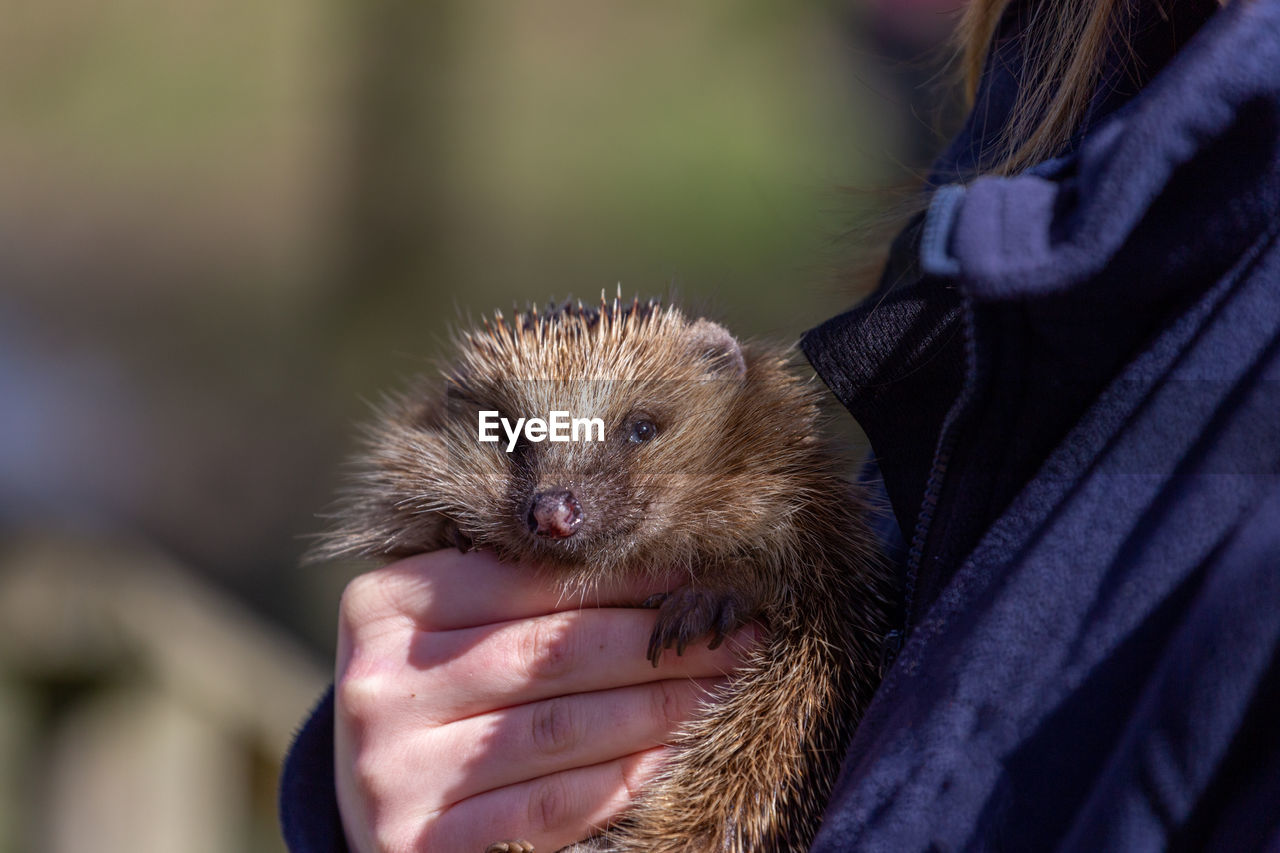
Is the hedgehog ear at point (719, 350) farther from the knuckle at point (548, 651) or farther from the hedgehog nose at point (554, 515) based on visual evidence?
the knuckle at point (548, 651)

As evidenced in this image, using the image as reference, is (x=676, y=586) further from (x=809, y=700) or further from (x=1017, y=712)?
(x=1017, y=712)

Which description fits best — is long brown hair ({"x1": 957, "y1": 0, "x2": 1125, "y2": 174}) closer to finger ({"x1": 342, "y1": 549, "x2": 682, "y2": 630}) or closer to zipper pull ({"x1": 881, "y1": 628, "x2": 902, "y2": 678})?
zipper pull ({"x1": 881, "y1": 628, "x2": 902, "y2": 678})

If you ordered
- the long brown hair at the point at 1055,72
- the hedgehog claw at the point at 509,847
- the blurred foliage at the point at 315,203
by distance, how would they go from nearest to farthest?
1. the long brown hair at the point at 1055,72
2. the hedgehog claw at the point at 509,847
3. the blurred foliage at the point at 315,203

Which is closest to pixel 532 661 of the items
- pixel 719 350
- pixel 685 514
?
pixel 685 514

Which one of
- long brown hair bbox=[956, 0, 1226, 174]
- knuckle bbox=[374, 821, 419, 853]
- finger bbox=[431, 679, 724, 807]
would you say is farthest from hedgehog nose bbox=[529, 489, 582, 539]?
long brown hair bbox=[956, 0, 1226, 174]

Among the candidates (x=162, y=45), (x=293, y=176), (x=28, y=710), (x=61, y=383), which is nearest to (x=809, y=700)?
(x=28, y=710)

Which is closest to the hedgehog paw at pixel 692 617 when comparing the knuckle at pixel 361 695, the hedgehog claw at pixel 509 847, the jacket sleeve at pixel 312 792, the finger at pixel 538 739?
the finger at pixel 538 739

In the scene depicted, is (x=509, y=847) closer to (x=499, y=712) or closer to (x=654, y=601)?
(x=499, y=712)
